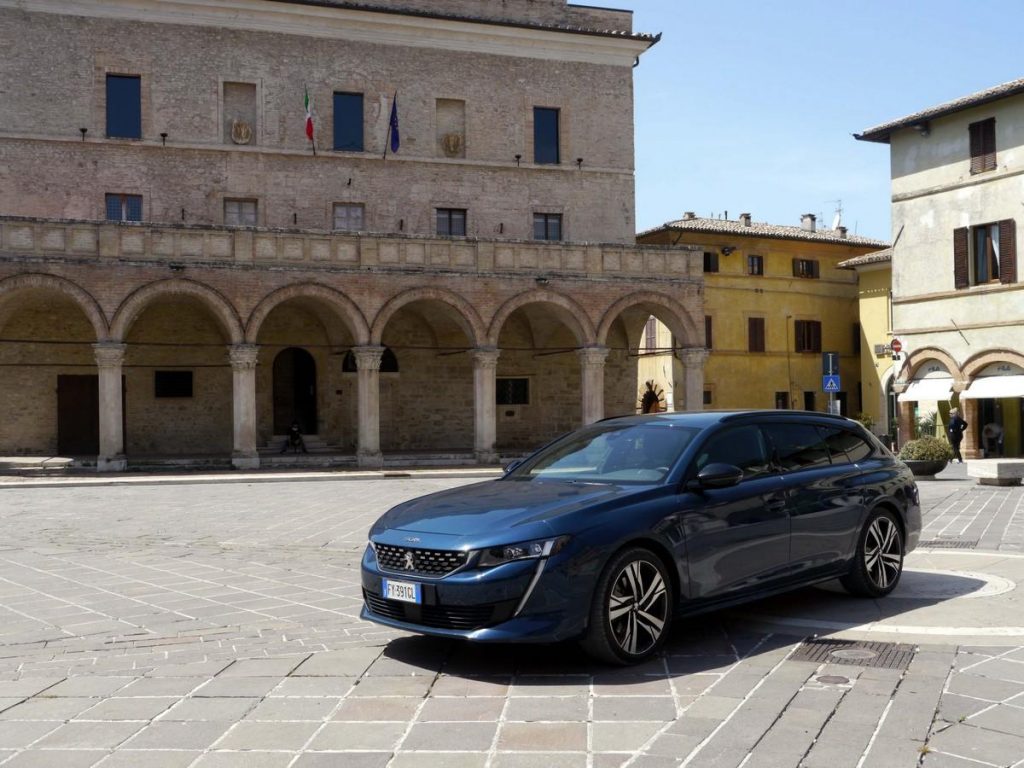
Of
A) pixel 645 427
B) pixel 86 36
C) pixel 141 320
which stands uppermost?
pixel 86 36

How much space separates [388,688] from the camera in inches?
215

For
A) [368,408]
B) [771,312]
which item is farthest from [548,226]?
[771,312]

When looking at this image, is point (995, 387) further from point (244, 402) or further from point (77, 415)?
point (77, 415)

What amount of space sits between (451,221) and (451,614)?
26.1 metres

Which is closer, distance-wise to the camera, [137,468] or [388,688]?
[388,688]

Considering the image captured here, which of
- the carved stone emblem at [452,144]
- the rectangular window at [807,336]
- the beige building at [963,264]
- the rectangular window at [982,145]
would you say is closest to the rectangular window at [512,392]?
the carved stone emblem at [452,144]

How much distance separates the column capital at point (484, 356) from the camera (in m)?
27.4

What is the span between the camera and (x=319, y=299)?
2605 centimetres

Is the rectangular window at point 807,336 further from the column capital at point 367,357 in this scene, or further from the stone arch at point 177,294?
the stone arch at point 177,294

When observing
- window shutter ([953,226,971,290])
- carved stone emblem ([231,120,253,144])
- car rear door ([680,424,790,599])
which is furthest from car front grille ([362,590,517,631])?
window shutter ([953,226,971,290])

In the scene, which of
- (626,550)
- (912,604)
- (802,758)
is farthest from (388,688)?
(912,604)

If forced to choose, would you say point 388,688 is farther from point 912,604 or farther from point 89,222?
point 89,222

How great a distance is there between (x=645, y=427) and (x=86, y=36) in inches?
1024

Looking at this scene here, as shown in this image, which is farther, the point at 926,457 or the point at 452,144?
the point at 452,144
